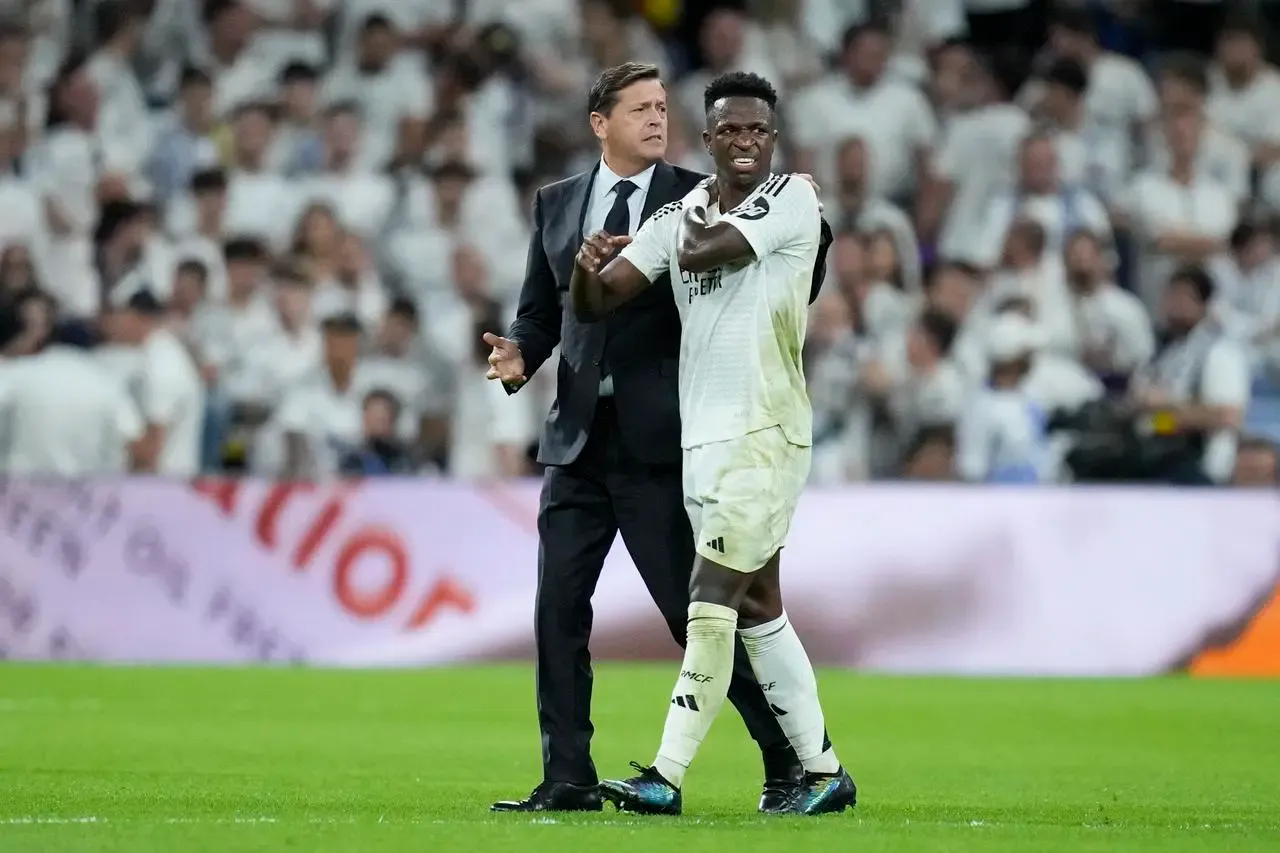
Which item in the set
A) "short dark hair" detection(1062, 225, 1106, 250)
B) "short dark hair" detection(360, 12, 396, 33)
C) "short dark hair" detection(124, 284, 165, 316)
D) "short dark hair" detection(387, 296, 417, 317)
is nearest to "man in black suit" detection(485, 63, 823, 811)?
"short dark hair" detection(387, 296, 417, 317)

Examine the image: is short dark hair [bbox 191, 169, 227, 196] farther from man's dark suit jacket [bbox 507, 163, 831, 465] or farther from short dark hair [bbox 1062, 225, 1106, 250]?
man's dark suit jacket [bbox 507, 163, 831, 465]

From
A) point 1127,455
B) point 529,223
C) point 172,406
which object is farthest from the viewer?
point 529,223

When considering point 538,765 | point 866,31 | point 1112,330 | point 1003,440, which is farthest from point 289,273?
point 538,765

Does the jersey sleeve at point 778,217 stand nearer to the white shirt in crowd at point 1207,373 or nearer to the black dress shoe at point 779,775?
the black dress shoe at point 779,775

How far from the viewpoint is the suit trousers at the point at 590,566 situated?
280 inches

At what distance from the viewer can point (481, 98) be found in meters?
18.7

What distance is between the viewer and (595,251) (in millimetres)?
6832

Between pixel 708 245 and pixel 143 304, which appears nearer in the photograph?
pixel 708 245

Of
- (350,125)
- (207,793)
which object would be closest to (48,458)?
(350,125)

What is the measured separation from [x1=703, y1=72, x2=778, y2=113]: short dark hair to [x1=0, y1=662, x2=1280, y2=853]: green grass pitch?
2.23 meters

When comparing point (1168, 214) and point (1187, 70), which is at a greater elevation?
point (1187, 70)

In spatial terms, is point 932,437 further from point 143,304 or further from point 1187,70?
point 143,304

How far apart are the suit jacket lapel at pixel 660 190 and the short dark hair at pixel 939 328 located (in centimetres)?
908

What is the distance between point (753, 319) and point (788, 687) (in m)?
1.15
